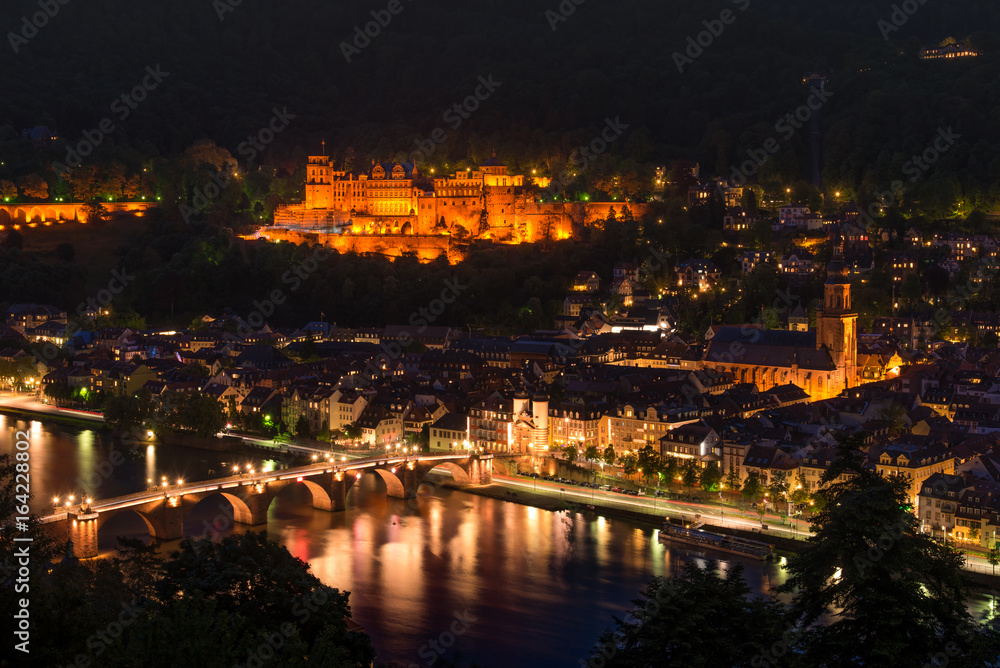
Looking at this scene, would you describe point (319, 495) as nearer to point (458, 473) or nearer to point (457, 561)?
point (458, 473)

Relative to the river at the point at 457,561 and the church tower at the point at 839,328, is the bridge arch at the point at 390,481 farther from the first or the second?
the church tower at the point at 839,328

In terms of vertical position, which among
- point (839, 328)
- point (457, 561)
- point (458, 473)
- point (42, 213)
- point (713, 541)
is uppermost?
point (42, 213)

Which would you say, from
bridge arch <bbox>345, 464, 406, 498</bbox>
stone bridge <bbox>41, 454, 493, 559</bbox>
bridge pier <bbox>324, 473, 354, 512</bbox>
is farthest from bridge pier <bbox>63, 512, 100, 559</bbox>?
bridge arch <bbox>345, 464, 406, 498</bbox>

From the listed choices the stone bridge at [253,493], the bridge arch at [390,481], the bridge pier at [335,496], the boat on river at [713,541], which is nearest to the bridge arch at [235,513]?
the stone bridge at [253,493]

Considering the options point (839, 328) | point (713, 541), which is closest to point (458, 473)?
point (713, 541)

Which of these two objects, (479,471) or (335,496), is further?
(479,471)

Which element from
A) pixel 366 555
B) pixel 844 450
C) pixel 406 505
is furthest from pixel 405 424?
pixel 844 450

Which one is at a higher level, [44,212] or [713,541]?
[44,212]
